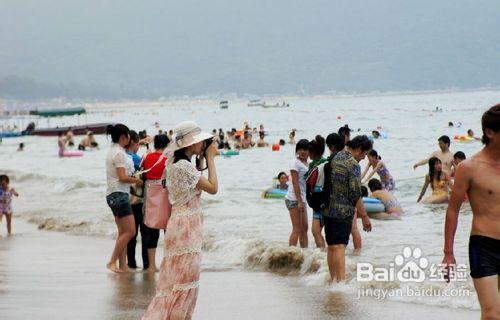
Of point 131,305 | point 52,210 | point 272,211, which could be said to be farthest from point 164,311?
point 52,210

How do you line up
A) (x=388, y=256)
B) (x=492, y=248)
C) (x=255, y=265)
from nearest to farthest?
(x=492, y=248)
(x=255, y=265)
(x=388, y=256)

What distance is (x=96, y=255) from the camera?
1110 centimetres

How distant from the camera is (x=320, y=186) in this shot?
Answer: 7957 mm

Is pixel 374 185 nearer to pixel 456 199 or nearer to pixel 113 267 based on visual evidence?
pixel 113 267

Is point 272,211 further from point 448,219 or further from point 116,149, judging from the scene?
point 448,219

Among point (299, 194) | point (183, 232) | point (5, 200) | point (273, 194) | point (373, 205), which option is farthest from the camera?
point (273, 194)

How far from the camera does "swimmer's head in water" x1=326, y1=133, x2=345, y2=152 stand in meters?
8.01

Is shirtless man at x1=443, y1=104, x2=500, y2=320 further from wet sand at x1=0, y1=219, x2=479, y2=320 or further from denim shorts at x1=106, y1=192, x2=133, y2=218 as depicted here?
denim shorts at x1=106, y1=192, x2=133, y2=218

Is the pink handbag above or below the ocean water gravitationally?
above

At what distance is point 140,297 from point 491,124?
159 inches

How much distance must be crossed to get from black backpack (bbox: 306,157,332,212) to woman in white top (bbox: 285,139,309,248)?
173 centimetres

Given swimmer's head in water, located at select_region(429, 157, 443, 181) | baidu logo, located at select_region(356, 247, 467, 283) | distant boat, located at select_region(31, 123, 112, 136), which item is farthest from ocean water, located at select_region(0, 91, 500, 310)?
distant boat, located at select_region(31, 123, 112, 136)

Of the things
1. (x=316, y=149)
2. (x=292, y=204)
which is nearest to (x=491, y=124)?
(x=316, y=149)

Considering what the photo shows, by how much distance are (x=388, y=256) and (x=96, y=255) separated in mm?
3562
